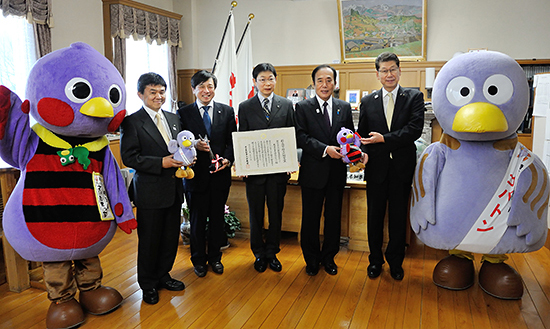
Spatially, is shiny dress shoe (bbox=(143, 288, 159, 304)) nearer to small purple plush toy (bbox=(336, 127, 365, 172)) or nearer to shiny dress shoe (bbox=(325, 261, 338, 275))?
shiny dress shoe (bbox=(325, 261, 338, 275))

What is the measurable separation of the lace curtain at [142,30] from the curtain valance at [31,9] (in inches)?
42.8

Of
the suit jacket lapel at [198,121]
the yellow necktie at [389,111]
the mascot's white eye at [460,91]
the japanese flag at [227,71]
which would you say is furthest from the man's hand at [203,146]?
the japanese flag at [227,71]

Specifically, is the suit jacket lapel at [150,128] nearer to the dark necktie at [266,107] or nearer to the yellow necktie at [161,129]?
the yellow necktie at [161,129]

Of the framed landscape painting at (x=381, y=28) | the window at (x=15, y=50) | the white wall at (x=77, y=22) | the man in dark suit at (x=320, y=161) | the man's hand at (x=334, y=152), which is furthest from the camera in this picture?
the framed landscape painting at (x=381, y=28)

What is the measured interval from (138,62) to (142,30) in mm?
502

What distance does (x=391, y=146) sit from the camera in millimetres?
2605

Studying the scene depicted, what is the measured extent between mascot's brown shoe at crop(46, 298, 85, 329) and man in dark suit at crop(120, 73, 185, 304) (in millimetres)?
394

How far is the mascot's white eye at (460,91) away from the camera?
2285 mm

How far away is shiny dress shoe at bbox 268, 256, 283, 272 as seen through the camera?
9.70ft

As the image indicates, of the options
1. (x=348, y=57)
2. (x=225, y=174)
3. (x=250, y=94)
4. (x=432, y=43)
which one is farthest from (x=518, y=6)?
(x=225, y=174)

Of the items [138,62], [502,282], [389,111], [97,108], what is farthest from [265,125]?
[138,62]

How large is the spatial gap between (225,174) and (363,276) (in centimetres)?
124

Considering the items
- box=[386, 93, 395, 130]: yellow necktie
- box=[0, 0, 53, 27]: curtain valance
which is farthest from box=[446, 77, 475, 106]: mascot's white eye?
box=[0, 0, 53, 27]: curtain valance

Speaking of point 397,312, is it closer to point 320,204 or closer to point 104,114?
point 320,204
